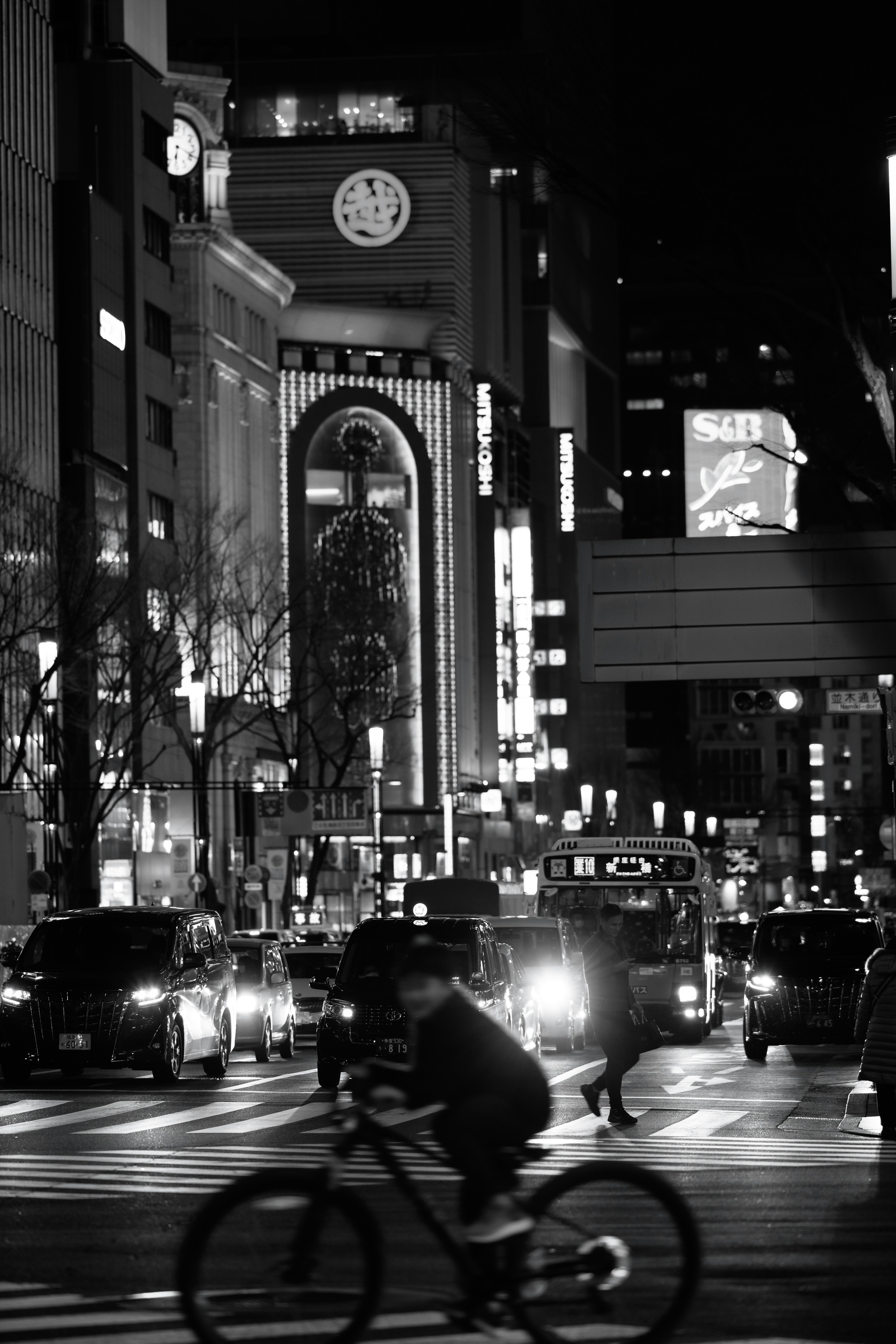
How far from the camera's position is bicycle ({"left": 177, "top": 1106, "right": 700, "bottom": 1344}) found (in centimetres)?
892

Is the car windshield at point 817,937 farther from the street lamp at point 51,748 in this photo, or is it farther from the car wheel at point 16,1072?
the street lamp at point 51,748

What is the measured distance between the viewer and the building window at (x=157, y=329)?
8900cm

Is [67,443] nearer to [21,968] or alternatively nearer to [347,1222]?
[21,968]

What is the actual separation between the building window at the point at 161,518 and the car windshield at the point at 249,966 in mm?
54340

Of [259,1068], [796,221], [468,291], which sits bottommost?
[259,1068]

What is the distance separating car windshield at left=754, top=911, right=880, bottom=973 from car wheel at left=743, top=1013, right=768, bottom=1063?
65.2 inches

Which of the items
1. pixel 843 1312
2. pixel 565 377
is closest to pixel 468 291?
pixel 565 377

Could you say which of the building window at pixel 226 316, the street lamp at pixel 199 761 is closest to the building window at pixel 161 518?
the building window at pixel 226 316

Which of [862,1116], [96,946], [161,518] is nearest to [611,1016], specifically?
[862,1116]

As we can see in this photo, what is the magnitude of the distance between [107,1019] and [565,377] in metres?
168

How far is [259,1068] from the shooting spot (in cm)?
3034

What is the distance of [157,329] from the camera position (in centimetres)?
9050

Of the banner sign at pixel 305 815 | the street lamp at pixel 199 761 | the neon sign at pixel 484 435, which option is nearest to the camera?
the street lamp at pixel 199 761

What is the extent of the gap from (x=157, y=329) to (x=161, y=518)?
7.24m
